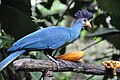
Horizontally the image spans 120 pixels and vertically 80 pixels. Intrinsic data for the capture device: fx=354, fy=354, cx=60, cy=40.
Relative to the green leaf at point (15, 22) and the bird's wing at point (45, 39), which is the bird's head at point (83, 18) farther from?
the green leaf at point (15, 22)

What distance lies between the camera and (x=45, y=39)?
49.1 inches

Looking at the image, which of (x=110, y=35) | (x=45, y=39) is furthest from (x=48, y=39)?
(x=110, y=35)

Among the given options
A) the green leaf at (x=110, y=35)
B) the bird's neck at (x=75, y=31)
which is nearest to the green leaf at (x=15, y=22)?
the bird's neck at (x=75, y=31)

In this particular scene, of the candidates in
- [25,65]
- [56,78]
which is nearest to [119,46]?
[56,78]

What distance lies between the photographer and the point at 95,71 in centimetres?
128

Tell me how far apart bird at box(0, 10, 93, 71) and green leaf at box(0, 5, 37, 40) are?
0.28 metres

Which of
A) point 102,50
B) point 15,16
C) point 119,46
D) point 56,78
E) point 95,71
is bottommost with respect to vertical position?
point 102,50

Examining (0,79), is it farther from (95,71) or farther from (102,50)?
(102,50)

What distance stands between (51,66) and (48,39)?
112 mm

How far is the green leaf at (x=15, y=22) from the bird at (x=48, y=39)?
28 cm

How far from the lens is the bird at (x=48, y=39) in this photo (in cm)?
117

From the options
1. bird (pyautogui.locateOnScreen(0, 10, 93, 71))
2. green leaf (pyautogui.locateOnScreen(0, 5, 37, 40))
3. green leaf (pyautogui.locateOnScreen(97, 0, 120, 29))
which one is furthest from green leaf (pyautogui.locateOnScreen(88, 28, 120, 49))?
bird (pyautogui.locateOnScreen(0, 10, 93, 71))

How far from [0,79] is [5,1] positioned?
0.41 m

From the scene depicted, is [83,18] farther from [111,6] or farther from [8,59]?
[8,59]
